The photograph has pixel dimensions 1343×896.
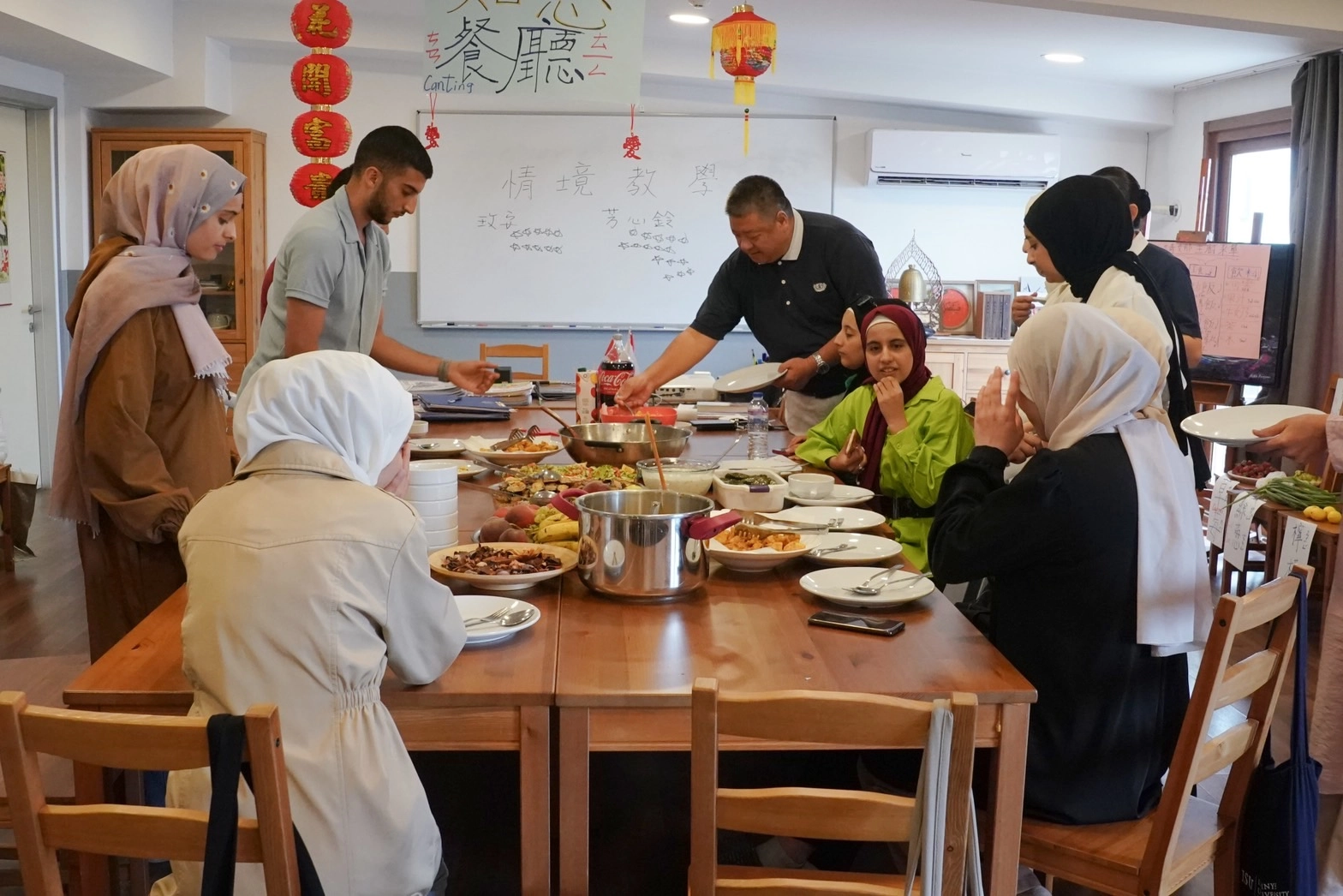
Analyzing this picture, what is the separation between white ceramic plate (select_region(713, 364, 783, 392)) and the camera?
12.2 ft

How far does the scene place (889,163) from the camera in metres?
6.92

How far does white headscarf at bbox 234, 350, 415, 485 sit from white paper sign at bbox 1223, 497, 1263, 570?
3139mm

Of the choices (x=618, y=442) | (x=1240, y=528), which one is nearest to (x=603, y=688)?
(x=618, y=442)

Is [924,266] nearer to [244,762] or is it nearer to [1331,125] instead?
[1331,125]

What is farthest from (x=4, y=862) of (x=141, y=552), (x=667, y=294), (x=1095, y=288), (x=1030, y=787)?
(x=667, y=294)

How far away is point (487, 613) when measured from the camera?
1.81m

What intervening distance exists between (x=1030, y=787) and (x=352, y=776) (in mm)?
1027

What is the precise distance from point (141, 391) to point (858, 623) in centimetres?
147

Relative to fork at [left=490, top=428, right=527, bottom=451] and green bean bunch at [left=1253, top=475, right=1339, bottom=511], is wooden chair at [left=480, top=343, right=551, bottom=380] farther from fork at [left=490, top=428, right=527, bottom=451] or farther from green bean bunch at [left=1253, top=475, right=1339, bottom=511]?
green bean bunch at [left=1253, top=475, right=1339, bottom=511]

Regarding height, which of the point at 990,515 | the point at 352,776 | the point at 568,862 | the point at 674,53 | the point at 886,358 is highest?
the point at 674,53

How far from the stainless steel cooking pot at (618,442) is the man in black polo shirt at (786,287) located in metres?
0.70

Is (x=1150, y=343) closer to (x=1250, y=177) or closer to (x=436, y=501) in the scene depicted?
(x=436, y=501)

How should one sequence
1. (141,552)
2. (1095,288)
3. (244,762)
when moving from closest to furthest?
(244,762)
(141,552)
(1095,288)

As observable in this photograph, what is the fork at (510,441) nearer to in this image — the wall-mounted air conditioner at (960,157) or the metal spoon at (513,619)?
the metal spoon at (513,619)
